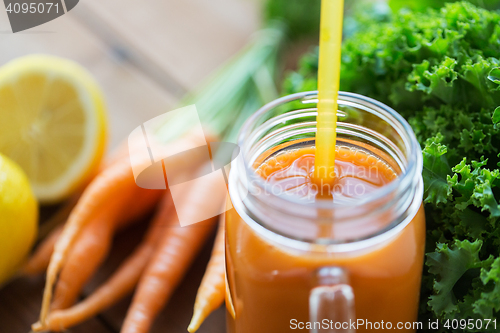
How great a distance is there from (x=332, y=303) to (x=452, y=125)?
0.48 m

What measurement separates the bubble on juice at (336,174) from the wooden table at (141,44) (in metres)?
0.58

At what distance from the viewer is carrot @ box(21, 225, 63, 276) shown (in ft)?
3.58

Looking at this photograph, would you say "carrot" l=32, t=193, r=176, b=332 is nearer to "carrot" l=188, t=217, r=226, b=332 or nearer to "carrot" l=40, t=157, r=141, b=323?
"carrot" l=40, t=157, r=141, b=323

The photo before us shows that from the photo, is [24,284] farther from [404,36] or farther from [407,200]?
[404,36]

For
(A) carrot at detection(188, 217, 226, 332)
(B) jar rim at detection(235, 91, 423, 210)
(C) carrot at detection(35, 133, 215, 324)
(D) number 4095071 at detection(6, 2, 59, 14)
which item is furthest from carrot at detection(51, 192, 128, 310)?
(D) number 4095071 at detection(6, 2, 59, 14)

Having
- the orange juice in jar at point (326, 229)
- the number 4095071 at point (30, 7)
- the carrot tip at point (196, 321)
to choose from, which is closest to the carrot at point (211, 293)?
the carrot tip at point (196, 321)

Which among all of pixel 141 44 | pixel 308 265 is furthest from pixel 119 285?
pixel 141 44

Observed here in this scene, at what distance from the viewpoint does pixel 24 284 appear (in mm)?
1080

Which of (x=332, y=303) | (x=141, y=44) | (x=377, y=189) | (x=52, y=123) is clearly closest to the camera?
(x=332, y=303)

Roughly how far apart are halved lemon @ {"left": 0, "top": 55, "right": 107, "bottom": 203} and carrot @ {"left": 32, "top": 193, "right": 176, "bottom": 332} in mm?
215

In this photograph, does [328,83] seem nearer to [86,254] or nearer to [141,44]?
[86,254]

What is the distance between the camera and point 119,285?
3.47 feet

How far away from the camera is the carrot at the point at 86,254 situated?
41.0 inches

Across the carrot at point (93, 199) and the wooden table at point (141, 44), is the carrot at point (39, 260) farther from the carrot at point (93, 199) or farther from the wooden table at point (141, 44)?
the wooden table at point (141, 44)
